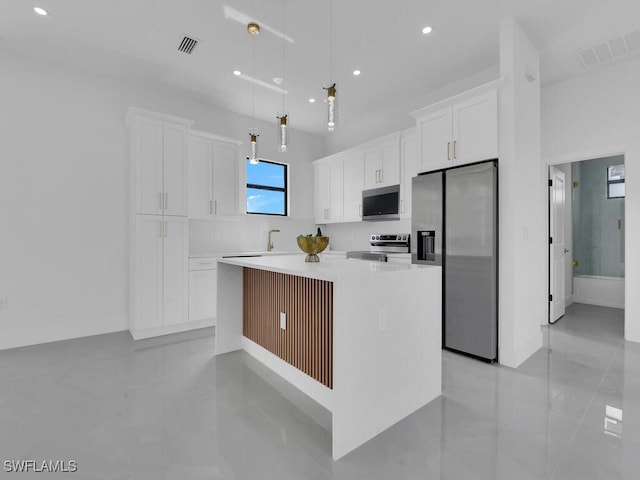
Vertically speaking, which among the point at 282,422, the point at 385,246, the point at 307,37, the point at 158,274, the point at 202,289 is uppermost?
the point at 307,37

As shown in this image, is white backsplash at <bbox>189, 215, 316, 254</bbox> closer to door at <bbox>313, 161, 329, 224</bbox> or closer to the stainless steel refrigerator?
door at <bbox>313, 161, 329, 224</bbox>

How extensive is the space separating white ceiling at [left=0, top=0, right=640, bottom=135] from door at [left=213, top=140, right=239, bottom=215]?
2.61ft

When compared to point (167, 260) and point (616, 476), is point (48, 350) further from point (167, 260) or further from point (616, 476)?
point (616, 476)

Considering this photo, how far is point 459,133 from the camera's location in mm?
3072

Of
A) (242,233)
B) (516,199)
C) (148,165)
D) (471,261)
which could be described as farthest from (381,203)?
(148,165)

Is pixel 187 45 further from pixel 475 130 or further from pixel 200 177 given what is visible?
pixel 475 130

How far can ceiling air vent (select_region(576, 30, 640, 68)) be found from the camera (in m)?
2.99

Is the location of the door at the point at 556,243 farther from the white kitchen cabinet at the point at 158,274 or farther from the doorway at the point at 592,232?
the white kitchen cabinet at the point at 158,274

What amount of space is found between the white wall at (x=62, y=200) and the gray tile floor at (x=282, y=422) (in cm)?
71

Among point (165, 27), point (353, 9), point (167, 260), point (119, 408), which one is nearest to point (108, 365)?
point (119, 408)

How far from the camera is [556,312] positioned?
420 centimetres

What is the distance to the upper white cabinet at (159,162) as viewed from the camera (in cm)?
358

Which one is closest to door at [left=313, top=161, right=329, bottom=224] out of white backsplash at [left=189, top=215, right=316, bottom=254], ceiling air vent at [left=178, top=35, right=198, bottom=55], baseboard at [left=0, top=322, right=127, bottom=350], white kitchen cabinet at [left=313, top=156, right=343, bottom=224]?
white kitchen cabinet at [left=313, top=156, right=343, bottom=224]

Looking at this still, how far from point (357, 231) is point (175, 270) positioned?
299cm
